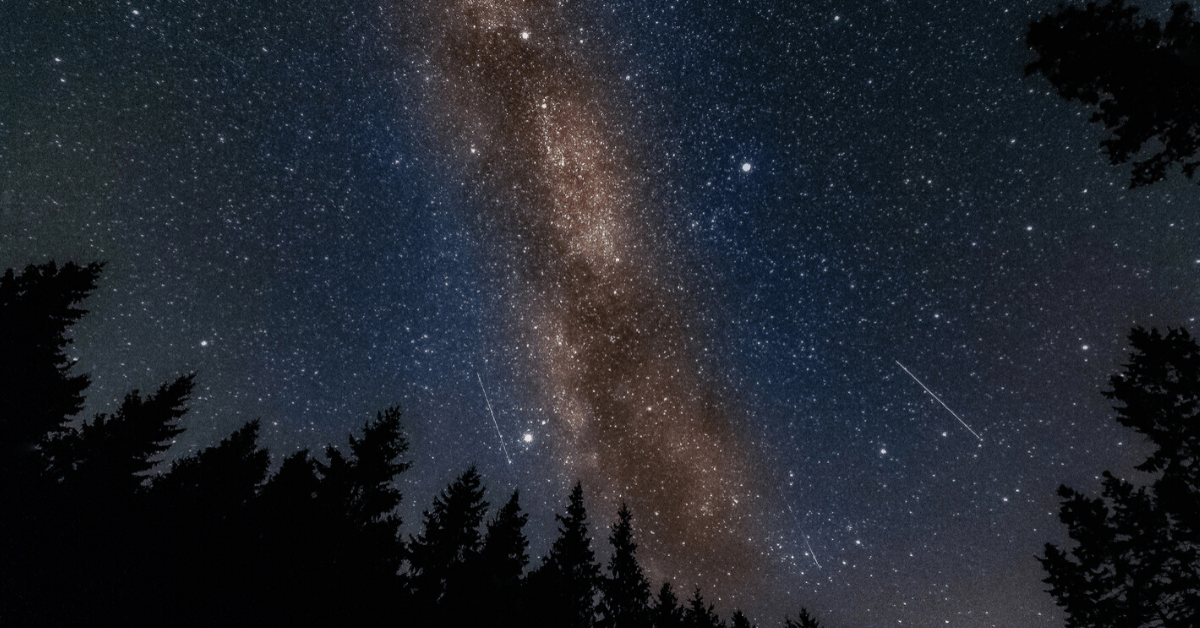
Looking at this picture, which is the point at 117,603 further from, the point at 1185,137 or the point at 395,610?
the point at 1185,137

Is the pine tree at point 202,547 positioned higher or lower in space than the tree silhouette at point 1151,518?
lower

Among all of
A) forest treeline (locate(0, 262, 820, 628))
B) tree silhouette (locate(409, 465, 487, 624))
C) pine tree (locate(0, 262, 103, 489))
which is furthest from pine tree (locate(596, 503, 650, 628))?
pine tree (locate(0, 262, 103, 489))

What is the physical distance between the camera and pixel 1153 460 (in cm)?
1104

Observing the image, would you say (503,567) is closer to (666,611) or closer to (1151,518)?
(666,611)

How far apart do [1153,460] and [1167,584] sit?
2826mm

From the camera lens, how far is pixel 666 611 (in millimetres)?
24562

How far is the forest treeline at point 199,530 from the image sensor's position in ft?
40.0

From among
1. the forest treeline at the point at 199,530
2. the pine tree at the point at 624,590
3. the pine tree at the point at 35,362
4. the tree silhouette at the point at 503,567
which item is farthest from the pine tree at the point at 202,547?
the pine tree at the point at 624,590

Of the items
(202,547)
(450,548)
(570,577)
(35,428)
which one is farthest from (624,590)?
(35,428)

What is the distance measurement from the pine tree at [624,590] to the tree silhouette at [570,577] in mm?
823

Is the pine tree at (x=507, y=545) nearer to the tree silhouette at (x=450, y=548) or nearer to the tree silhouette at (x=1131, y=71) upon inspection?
the tree silhouette at (x=450, y=548)

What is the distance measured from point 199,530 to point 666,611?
21.7m

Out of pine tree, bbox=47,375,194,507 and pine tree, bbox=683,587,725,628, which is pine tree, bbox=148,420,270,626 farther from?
pine tree, bbox=683,587,725,628

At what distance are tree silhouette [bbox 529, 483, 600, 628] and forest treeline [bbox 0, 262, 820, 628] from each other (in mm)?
104
